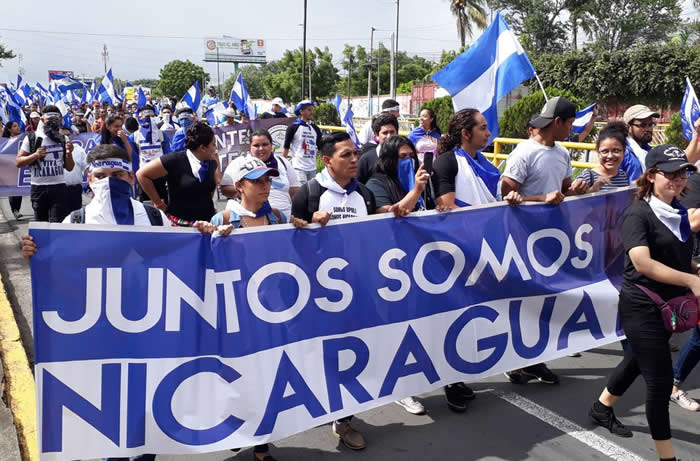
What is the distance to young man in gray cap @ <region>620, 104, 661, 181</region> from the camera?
492cm

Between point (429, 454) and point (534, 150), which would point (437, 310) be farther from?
point (534, 150)

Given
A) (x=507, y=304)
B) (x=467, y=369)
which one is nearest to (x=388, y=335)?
(x=467, y=369)

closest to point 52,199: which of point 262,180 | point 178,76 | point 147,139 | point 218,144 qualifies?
point 147,139

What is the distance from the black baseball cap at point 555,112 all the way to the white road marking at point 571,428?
1879 mm

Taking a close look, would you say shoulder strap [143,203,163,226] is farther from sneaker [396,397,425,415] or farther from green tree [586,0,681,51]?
green tree [586,0,681,51]

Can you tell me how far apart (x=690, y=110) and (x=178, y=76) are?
8392 cm

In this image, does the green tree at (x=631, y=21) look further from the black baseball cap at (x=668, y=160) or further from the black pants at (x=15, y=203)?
the black baseball cap at (x=668, y=160)

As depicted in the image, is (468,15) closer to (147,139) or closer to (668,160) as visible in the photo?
(147,139)

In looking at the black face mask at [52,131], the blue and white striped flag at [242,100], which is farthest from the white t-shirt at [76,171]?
the blue and white striped flag at [242,100]

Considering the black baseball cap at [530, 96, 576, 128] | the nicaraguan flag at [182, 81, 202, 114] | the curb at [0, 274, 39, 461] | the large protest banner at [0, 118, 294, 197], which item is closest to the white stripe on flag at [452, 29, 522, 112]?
the black baseball cap at [530, 96, 576, 128]

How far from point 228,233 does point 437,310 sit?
1.34m

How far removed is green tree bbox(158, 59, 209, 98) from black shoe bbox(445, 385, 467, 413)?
82769mm

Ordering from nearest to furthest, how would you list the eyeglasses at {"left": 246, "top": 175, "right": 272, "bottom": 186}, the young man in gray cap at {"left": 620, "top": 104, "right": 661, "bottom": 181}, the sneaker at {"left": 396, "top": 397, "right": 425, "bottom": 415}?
1. the eyeglasses at {"left": 246, "top": 175, "right": 272, "bottom": 186}
2. the sneaker at {"left": 396, "top": 397, "right": 425, "bottom": 415}
3. the young man in gray cap at {"left": 620, "top": 104, "right": 661, "bottom": 181}

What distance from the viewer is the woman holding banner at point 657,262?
124 inches
